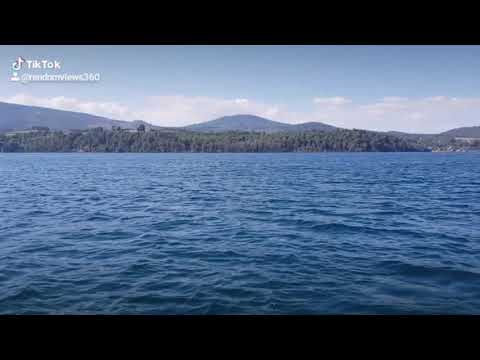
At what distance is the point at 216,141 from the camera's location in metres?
86.8

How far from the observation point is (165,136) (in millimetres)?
76812

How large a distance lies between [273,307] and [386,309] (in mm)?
1836

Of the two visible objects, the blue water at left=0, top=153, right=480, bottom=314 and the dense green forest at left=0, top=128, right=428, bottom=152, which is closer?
the blue water at left=0, top=153, right=480, bottom=314

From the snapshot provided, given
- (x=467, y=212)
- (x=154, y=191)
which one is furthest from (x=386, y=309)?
(x=154, y=191)

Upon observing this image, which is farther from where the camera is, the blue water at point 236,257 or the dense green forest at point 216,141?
the dense green forest at point 216,141

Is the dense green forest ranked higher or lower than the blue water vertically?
higher

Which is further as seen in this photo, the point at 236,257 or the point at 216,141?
the point at 216,141

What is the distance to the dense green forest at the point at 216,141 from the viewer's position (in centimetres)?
5391

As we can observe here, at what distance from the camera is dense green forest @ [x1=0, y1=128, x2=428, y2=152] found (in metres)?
53.9

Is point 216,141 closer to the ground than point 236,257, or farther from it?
farther from it

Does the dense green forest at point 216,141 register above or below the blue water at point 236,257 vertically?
above
